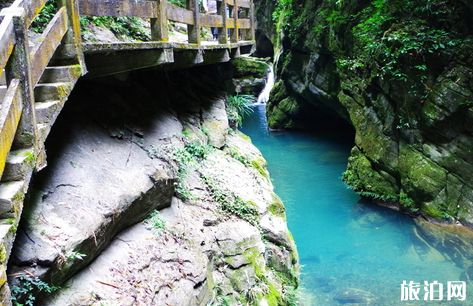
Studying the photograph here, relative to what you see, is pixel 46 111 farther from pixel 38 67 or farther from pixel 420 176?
pixel 420 176

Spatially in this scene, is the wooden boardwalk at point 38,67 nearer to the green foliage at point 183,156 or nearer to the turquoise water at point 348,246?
the green foliage at point 183,156

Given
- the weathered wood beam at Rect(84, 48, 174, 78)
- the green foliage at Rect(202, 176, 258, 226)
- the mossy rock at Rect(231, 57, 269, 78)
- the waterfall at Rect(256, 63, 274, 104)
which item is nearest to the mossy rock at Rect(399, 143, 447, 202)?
the green foliage at Rect(202, 176, 258, 226)

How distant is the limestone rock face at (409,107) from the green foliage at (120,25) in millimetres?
6635

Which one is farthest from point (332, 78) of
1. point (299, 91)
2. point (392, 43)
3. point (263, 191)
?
point (263, 191)

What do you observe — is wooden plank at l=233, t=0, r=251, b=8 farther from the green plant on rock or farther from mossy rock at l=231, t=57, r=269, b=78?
mossy rock at l=231, t=57, r=269, b=78

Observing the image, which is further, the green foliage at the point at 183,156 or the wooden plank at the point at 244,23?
the wooden plank at the point at 244,23

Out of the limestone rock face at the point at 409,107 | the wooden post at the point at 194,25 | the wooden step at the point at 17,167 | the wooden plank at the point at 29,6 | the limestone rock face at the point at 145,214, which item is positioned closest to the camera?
the wooden step at the point at 17,167

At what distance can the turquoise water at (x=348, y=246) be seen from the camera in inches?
310

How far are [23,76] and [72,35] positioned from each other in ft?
3.53

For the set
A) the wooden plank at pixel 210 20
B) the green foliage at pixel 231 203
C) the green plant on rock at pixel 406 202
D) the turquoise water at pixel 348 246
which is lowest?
the turquoise water at pixel 348 246

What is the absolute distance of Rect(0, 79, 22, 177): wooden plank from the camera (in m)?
Answer: 2.56

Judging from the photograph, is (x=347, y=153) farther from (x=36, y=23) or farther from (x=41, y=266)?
(x=41, y=266)

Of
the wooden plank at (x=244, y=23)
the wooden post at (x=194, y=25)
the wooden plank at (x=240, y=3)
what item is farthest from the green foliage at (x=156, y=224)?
the wooden plank at (x=244, y=23)

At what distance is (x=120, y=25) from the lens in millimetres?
6961
